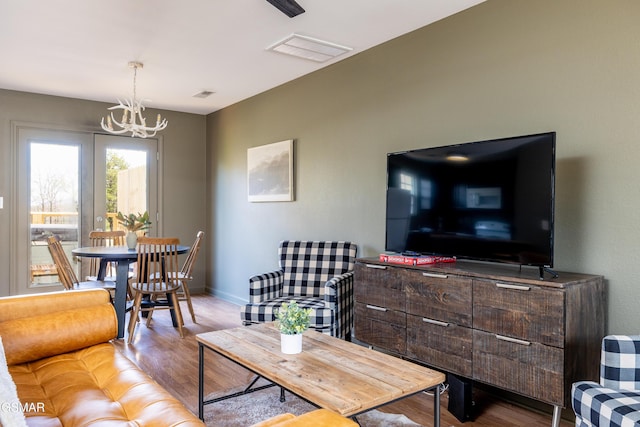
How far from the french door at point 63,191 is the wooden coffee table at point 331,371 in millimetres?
3986

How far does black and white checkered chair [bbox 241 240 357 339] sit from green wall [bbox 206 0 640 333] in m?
0.28

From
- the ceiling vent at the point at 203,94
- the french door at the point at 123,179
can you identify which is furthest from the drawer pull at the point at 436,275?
the french door at the point at 123,179

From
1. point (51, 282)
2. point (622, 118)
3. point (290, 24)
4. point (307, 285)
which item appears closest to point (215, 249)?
point (51, 282)

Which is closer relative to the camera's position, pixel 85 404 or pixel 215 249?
pixel 85 404

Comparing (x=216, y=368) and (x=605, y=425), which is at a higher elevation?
(x=605, y=425)

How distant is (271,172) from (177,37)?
1.85 meters

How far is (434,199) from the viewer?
2.90 m

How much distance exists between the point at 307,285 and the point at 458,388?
162 centimetres

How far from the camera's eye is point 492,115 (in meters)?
2.94

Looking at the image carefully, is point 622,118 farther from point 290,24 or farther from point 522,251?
point 290,24

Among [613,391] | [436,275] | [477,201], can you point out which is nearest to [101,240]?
[436,275]

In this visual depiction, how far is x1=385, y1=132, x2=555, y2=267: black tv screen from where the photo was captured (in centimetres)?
235

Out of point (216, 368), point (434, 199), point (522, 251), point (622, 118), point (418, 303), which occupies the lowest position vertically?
point (216, 368)

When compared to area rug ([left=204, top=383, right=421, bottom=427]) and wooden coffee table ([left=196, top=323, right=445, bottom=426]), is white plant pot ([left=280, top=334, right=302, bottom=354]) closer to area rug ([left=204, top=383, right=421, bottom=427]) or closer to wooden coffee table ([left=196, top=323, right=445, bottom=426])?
wooden coffee table ([left=196, top=323, right=445, bottom=426])
